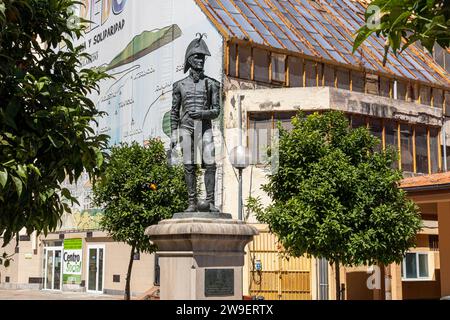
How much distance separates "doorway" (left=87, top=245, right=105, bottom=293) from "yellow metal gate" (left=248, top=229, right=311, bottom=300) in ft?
38.2

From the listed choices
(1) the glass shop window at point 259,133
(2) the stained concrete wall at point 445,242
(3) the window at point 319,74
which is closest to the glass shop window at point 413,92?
(3) the window at point 319,74

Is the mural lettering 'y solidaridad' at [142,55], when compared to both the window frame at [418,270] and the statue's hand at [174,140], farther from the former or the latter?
the statue's hand at [174,140]

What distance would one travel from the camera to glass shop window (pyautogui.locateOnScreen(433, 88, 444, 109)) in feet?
120

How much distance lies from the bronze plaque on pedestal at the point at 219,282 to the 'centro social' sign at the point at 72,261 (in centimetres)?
2923

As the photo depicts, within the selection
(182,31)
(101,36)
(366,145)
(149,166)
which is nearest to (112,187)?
(149,166)

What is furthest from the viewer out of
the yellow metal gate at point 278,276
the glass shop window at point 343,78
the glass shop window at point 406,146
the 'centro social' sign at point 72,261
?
the 'centro social' sign at point 72,261

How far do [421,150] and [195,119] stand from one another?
81.6ft

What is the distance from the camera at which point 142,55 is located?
1407 inches

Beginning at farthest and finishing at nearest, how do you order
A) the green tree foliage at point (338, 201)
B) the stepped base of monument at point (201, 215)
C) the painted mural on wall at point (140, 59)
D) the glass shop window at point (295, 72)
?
the painted mural on wall at point (140, 59) < the glass shop window at point (295, 72) < the green tree foliage at point (338, 201) < the stepped base of monument at point (201, 215)

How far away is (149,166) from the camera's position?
2377cm

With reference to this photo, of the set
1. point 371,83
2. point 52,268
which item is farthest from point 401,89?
point 52,268

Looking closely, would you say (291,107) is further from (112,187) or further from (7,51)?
(7,51)

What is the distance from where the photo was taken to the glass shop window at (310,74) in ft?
105

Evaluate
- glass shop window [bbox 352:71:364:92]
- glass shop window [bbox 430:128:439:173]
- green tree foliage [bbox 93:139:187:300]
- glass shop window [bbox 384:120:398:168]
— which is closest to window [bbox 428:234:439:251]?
glass shop window [bbox 384:120:398:168]
